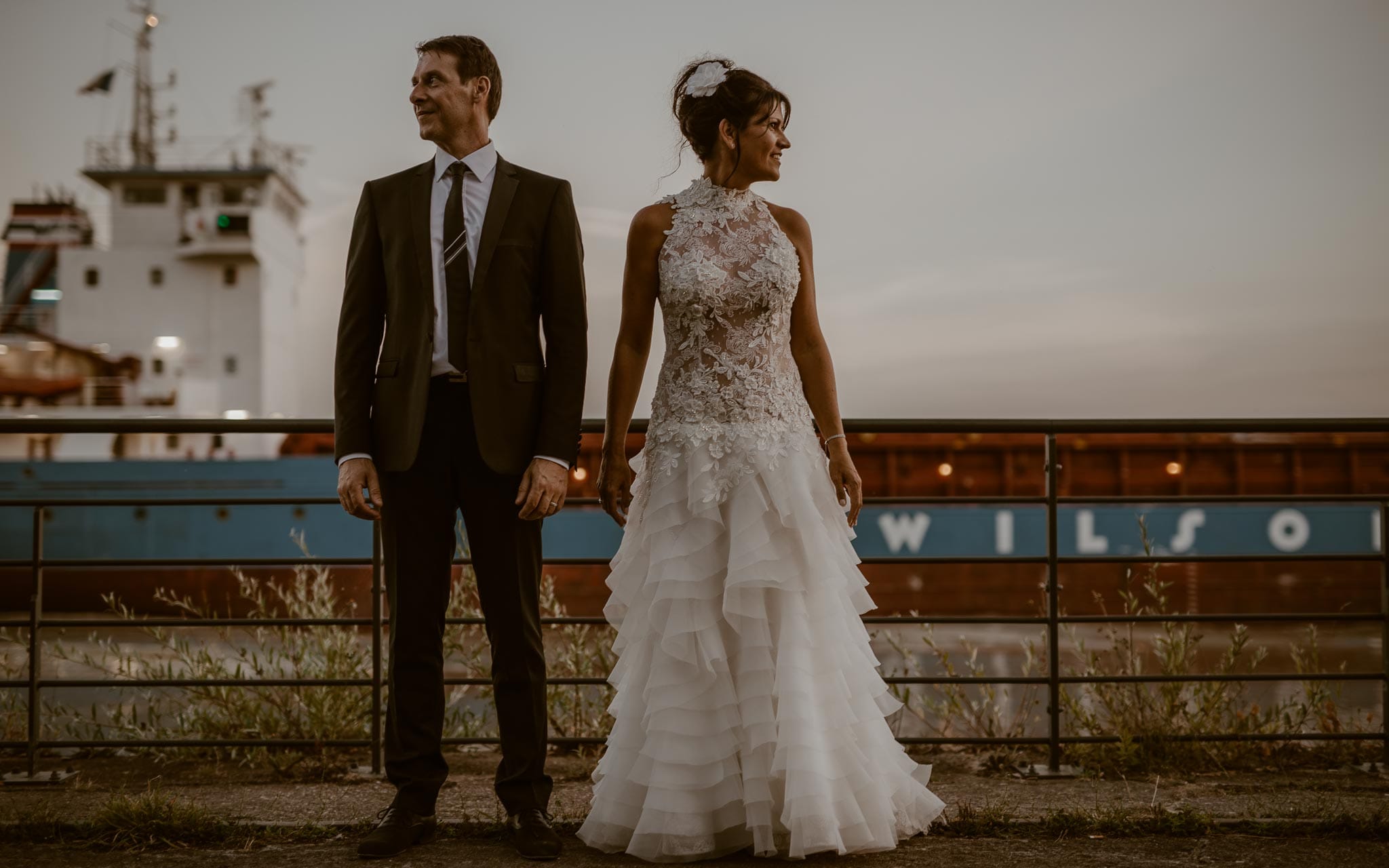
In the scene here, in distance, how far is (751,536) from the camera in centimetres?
225

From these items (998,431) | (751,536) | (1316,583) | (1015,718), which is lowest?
(1316,583)

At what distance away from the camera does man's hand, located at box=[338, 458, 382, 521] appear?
2199 mm

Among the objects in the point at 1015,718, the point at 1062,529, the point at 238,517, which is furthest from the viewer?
the point at 1062,529

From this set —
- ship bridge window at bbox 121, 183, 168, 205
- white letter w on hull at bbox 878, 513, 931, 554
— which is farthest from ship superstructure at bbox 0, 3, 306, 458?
white letter w on hull at bbox 878, 513, 931, 554

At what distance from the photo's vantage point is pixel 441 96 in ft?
7.41

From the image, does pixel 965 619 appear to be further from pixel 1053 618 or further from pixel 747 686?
pixel 747 686

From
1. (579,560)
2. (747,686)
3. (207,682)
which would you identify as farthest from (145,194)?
(747,686)

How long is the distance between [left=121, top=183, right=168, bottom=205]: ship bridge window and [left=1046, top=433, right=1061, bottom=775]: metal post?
16.6 metres

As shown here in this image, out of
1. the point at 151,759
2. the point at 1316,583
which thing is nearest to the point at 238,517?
the point at 151,759

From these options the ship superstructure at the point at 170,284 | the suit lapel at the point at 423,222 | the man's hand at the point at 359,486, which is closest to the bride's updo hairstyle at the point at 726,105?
the suit lapel at the point at 423,222

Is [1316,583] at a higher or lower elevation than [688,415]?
lower

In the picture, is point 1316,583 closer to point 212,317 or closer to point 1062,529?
point 1062,529

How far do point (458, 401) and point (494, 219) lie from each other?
0.42 m

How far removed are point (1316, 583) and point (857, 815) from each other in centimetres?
1497
